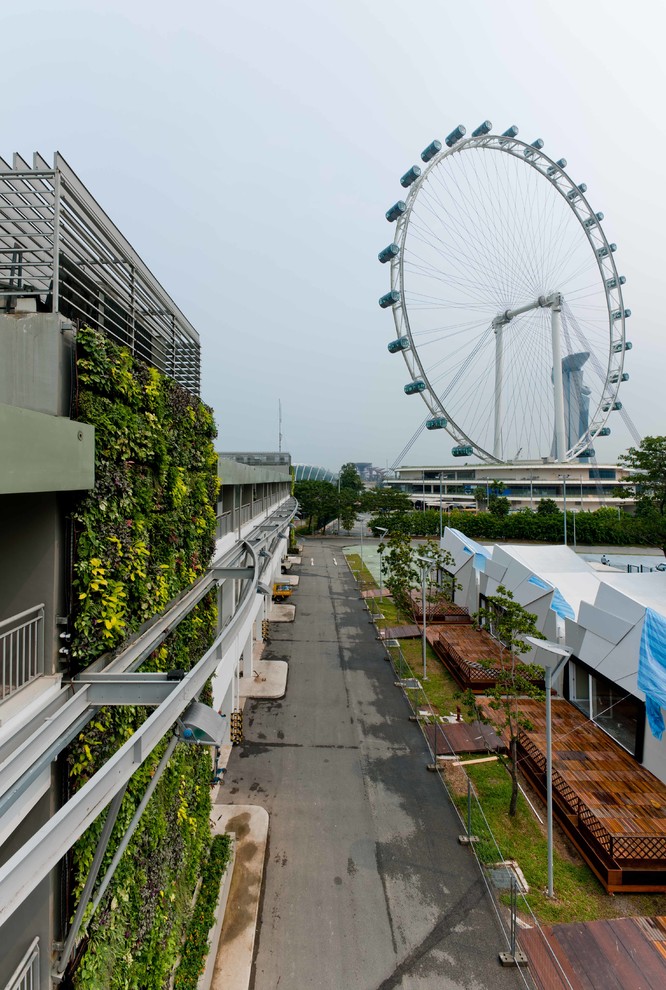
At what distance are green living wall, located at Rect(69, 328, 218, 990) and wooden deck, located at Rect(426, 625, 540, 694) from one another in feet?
36.5

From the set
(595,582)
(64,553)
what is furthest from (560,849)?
(595,582)

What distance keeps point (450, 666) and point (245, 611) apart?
14994 mm

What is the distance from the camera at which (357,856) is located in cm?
945

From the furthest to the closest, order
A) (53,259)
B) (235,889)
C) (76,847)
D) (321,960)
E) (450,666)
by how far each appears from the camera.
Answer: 1. (450,666)
2. (235,889)
3. (321,960)
4. (53,259)
5. (76,847)

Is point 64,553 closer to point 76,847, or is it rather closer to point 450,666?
point 76,847

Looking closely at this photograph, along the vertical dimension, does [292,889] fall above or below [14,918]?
below

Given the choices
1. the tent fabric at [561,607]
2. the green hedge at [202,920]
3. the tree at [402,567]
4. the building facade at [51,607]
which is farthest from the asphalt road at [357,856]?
the tree at [402,567]

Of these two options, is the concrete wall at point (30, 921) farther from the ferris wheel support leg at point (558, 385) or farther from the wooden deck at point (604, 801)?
the ferris wheel support leg at point (558, 385)

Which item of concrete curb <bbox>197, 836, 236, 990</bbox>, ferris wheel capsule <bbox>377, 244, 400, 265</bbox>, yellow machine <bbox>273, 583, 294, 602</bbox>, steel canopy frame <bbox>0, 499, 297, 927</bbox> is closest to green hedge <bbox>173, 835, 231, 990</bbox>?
concrete curb <bbox>197, 836, 236, 990</bbox>

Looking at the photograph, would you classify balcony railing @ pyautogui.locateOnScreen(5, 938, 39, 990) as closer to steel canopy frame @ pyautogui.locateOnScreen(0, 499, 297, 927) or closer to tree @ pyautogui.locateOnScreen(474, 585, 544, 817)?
steel canopy frame @ pyautogui.locateOnScreen(0, 499, 297, 927)

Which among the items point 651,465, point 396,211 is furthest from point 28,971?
point 651,465

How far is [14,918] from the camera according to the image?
3.55 m

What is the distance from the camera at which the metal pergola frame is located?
14.1 ft

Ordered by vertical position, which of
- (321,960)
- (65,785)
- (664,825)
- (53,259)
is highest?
(53,259)
